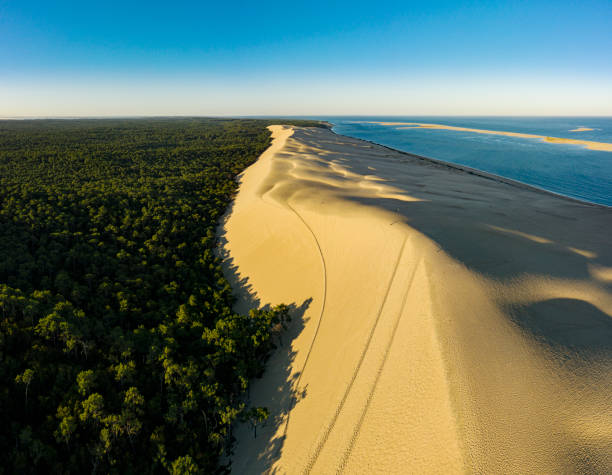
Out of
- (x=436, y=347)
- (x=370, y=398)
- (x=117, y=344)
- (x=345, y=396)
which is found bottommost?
(x=345, y=396)

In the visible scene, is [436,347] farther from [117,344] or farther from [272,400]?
[117,344]

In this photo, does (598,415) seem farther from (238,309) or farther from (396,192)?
(396,192)

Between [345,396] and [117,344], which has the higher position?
[117,344]

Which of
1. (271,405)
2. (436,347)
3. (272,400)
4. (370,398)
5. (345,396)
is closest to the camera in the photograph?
(370,398)

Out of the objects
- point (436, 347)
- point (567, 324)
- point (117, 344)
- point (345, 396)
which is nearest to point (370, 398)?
point (345, 396)

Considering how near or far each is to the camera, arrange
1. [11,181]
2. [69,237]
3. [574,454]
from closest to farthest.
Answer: [574,454], [69,237], [11,181]

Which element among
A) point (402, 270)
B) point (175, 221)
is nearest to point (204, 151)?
point (175, 221)

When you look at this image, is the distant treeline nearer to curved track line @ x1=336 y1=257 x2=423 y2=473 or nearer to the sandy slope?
the sandy slope

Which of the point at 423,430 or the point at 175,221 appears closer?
the point at 423,430
